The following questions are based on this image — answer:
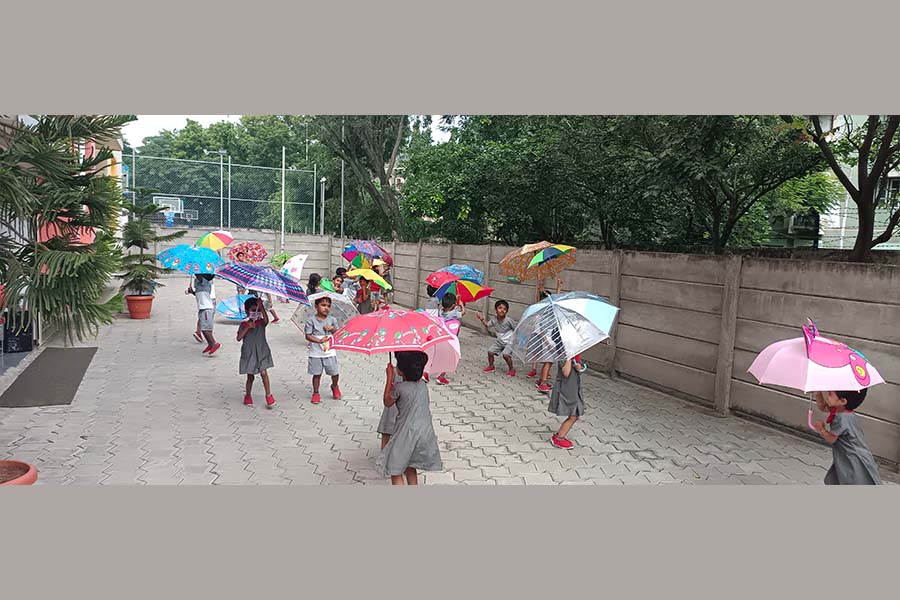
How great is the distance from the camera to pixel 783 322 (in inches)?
274

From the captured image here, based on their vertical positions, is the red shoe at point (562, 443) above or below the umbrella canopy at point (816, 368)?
below

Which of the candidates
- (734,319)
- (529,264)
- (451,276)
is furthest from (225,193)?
(734,319)

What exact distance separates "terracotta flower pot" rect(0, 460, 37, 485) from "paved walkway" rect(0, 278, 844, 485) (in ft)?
0.77

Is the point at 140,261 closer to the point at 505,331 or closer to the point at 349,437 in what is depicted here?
the point at 505,331

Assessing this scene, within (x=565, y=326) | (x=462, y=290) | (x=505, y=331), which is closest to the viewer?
(x=565, y=326)

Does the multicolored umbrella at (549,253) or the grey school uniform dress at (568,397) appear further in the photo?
the multicolored umbrella at (549,253)

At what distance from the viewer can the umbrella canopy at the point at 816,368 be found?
384 cm

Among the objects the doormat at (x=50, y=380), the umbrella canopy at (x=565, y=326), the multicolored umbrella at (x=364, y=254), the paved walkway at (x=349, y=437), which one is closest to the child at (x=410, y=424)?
the paved walkway at (x=349, y=437)

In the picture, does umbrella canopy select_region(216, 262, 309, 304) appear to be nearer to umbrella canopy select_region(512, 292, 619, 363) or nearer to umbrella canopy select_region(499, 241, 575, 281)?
umbrella canopy select_region(512, 292, 619, 363)

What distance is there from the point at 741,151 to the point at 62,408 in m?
10.7

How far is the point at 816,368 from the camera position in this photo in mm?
3902

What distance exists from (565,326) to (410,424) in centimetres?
189

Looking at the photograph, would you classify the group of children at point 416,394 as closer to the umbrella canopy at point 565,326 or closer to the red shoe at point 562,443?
the red shoe at point 562,443

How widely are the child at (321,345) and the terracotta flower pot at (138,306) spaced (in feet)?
27.8
